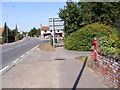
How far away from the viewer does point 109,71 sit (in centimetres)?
633

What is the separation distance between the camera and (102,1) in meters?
25.2

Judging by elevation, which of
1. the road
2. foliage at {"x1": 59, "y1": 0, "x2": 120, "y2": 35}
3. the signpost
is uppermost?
foliage at {"x1": 59, "y1": 0, "x2": 120, "y2": 35}

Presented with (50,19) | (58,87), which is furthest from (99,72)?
(50,19)

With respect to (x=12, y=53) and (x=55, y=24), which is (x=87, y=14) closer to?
(x=55, y=24)

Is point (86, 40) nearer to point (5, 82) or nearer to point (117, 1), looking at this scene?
point (117, 1)

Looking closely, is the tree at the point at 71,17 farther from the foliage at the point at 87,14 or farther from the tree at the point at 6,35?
the tree at the point at 6,35

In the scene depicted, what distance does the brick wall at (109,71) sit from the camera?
221 inches

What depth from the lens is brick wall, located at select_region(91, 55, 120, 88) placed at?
5613 millimetres

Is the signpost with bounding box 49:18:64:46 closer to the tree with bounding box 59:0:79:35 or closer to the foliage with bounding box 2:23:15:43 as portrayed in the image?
the tree with bounding box 59:0:79:35

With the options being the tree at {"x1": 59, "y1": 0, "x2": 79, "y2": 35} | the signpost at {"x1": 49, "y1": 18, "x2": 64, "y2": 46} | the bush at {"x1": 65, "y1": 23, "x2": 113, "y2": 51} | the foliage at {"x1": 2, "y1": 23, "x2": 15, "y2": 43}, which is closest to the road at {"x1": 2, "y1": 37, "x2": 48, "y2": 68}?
the signpost at {"x1": 49, "y1": 18, "x2": 64, "y2": 46}

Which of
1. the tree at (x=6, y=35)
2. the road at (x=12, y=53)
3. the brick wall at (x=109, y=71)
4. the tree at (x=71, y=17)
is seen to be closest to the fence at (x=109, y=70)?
the brick wall at (x=109, y=71)

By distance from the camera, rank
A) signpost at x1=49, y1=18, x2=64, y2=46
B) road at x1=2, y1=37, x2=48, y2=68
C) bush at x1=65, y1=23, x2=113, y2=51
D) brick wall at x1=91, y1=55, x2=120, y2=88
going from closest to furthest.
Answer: brick wall at x1=91, y1=55, x2=120, y2=88, road at x1=2, y1=37, x2=48, y2=68, bush at x1=65, y1=23, x2=113, y2=51, signpost at x1=49, y1=18, x2=64, y2=46

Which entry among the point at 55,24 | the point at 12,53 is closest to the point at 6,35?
the point at 55,24

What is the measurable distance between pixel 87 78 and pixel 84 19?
18.8 meters
